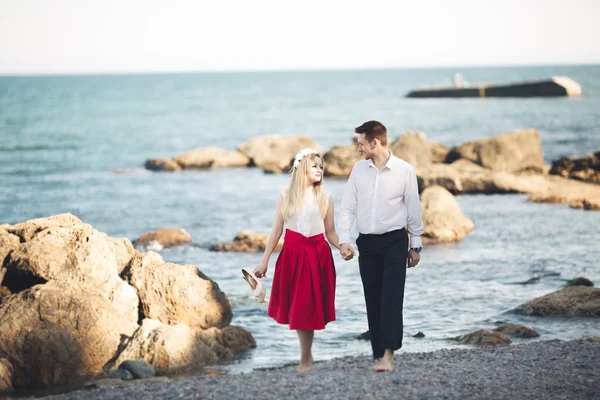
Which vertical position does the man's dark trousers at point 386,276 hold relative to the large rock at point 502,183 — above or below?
above

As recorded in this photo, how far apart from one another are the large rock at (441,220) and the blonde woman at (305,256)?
1227cm

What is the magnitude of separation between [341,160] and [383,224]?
2726cm

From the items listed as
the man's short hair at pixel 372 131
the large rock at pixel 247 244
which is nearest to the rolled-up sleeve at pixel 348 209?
the man's short hair at pixel 372 131

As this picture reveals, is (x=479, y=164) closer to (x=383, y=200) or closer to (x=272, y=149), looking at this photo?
(x=272, y=149)

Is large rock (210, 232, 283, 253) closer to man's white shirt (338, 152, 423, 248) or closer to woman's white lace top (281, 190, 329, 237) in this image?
woman's white lace top (281, 190, 329, 237)

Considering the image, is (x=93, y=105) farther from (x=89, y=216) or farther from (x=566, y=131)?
(x=89, y=216)

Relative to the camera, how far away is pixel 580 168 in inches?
1176

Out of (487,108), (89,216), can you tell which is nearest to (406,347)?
(89,216)

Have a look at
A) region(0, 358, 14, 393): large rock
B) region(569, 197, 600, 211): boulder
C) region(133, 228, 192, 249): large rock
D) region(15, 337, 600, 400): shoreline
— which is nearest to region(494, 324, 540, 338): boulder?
region(15, 337, 600, 400): shoreline

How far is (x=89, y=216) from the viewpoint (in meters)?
26.6

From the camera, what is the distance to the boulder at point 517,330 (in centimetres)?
1172

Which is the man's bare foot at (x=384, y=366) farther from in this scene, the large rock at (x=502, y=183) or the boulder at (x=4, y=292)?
the large rock at (x=502, y=183)

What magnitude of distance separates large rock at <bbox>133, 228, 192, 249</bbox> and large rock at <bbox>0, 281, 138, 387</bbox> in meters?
8.86

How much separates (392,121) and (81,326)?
66.5m
